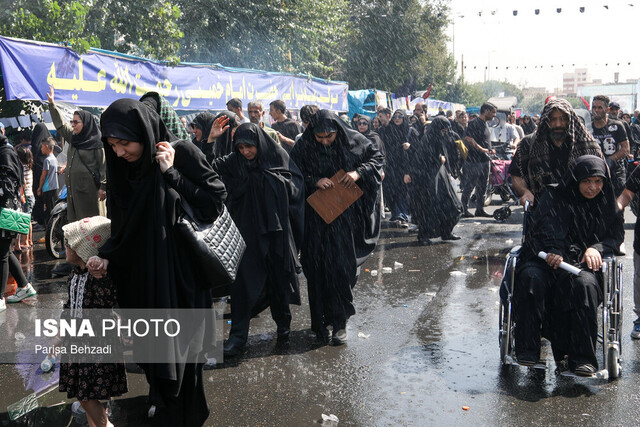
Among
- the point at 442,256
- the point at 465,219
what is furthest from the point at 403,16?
the point at 442,256

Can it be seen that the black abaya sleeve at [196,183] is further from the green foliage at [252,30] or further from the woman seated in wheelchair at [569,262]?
the green foliage at [252,30]

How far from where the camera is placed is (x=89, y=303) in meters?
3.35

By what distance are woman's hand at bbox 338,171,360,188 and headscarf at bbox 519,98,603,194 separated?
1354 mm

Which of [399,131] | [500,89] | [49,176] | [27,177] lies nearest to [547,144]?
[27,177]

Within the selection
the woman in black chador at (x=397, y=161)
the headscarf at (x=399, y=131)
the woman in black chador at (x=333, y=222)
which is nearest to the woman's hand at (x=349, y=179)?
the woman in black chador at (x=333, y=222)

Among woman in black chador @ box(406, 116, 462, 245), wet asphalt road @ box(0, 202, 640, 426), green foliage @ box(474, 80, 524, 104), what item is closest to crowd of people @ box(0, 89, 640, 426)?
wet asphalt road @ box(0, 202, 640, 426)

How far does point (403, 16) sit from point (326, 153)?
3402 centimetres

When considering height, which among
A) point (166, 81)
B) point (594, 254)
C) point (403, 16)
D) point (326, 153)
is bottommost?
point (594, 254)

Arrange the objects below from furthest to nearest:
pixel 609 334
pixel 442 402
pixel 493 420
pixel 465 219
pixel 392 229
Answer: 1. pixel 465 219
2. pixel 392 229
3. pixel 609 334
4. pixel 442 402
5. pixel 493 420

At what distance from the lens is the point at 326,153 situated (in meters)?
5.37

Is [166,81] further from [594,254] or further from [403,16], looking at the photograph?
[403,16]

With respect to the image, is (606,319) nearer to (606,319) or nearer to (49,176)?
(606,319)

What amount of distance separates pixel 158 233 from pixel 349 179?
94.1 inches

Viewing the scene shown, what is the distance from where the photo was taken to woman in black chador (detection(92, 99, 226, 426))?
3.01 metres
